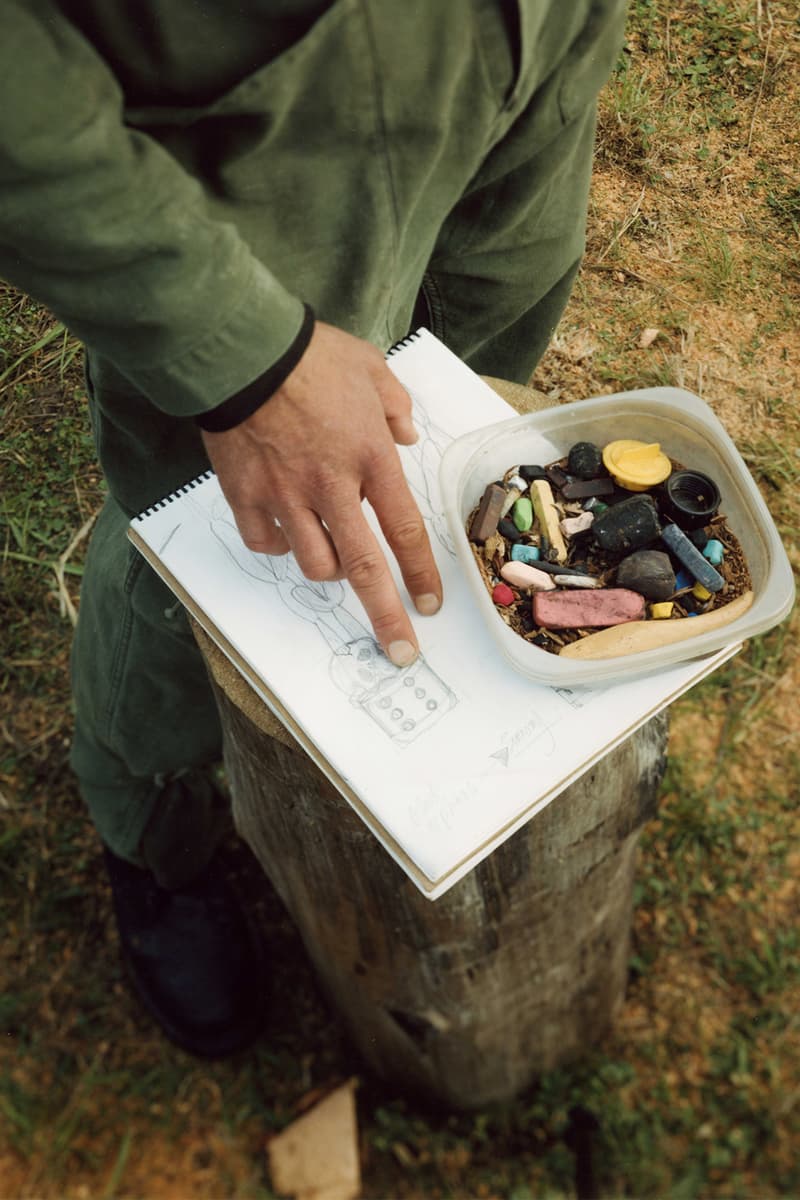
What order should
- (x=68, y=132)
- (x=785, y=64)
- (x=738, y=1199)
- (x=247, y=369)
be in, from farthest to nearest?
(x=785, y=64) → (x=738, y=1199) → (x=247, y=369) → (x=68, y=132)

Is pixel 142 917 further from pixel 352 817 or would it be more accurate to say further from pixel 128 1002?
pixel 352 817

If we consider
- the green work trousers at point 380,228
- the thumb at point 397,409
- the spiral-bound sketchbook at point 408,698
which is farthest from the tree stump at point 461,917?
the thumb at point 397,409

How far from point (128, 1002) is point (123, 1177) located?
332mm

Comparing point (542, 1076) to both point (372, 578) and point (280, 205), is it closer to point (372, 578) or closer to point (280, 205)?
point (372, 578)

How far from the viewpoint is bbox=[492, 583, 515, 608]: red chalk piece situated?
1.03 meters

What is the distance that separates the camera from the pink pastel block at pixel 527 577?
1042 millimetres

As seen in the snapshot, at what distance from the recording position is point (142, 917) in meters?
2.02

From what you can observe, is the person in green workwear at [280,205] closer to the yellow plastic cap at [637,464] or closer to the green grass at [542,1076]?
the yellow plastic cap at [637,464]

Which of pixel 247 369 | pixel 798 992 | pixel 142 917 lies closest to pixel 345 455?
pixel 247 369

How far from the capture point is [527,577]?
104cm

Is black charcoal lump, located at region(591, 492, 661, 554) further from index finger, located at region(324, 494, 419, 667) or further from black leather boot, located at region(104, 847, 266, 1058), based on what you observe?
black leather boot, located at region(104, 847, 266, 1058)

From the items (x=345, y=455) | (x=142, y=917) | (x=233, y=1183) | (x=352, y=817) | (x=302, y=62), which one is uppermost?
(x=302, y=62)

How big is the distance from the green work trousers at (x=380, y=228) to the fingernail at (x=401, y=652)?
0.38 metres

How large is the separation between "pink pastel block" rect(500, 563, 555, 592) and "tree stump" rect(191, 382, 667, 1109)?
0.25m
